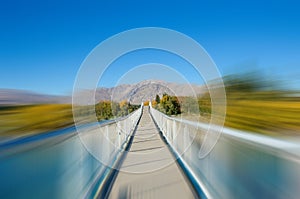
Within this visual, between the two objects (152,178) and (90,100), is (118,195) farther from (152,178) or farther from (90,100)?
(90,100)

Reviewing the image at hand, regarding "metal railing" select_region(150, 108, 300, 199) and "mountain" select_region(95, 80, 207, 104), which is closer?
"metal railing" select_region(150, 108, 300, 199)

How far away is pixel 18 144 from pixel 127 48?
401cm

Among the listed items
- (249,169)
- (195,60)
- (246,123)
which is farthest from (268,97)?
(249,169)

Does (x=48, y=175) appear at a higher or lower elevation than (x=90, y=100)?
lower

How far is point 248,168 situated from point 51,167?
5.44 feet

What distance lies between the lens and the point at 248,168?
8.34 feet

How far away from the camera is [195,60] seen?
230 inches

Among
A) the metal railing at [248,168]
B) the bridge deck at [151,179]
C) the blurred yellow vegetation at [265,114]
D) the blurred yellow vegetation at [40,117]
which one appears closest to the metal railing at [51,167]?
the bridge deck at [151,179]

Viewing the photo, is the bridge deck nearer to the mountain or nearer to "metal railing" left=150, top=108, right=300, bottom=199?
"metal railing" left=150, top=108, right=300, bottom=199

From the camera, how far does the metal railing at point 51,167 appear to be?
A: 6.01ft

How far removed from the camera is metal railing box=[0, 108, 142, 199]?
6.01ft

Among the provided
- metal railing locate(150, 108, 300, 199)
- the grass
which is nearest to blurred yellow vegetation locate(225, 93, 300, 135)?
the grass

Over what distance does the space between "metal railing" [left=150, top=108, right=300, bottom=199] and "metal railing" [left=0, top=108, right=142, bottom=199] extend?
1.60 metres

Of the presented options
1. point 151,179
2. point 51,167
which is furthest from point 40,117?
point 51,167
